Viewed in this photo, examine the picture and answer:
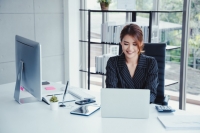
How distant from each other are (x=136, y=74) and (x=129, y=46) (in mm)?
258

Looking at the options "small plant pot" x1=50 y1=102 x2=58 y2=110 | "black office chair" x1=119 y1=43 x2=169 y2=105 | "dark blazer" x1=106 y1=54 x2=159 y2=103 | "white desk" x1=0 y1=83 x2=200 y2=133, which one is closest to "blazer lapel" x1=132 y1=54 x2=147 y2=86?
"dark blazer" x1=106 y1=54 x2=159 y2=103

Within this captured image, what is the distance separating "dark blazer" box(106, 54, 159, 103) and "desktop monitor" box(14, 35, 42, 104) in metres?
0.66

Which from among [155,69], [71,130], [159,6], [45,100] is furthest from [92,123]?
[159,6]

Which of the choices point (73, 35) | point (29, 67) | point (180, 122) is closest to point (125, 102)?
point (180, 122)

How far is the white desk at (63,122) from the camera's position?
1.79 metres

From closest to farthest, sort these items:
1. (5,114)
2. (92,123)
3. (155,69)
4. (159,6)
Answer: (92,123), (5,114), (155,69), (159,6)

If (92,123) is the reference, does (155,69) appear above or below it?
above

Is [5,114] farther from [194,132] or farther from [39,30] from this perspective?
[39,30]

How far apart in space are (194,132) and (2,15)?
2667 mm

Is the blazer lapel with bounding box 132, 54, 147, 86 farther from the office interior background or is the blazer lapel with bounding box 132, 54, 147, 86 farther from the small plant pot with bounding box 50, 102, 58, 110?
the office interior background

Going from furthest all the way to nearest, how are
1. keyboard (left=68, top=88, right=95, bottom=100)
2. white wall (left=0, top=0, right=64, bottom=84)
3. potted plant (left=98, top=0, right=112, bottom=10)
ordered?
1. potted plant (left=98, top=0, right=112, bottom=10)
2. white wall (left=0, top=0, right=64, bottom=84)
3. keyboard (left=68, top=88, right=95, bottom=100)

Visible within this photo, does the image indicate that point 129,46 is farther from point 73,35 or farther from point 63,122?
point 73,35

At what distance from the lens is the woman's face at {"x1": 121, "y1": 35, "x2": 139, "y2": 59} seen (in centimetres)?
247

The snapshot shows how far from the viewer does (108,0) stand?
388cm
